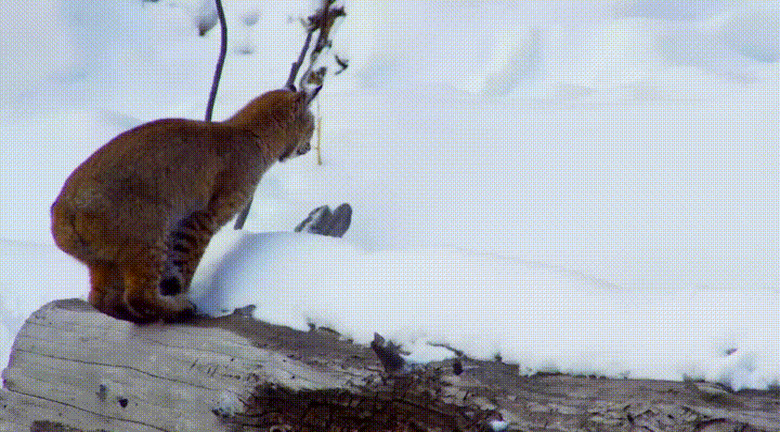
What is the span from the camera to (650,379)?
Result: 2152 mm

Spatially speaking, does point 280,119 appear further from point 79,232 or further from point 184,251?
point 79,232

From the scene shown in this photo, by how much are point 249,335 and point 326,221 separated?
1.54m

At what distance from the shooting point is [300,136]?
3.38 meters

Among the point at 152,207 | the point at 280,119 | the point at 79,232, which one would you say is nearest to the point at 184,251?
the point at 152,207

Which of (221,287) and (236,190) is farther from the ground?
(236,190)

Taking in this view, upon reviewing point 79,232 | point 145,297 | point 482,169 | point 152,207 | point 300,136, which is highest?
point 482,169

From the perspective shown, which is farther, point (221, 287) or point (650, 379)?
point (221, 287)

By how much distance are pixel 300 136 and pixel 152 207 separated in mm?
724

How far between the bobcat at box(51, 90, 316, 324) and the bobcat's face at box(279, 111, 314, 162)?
21cm

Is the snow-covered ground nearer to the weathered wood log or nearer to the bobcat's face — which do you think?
the weathered wood log

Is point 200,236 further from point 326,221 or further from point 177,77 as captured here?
point 177,77

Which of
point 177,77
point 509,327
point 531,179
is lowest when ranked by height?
point 509,327

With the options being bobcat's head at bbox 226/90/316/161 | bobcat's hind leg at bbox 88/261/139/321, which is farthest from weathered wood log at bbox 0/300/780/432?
bobcat's head at bbox 226/90/316/161

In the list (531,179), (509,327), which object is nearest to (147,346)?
(509,327)
